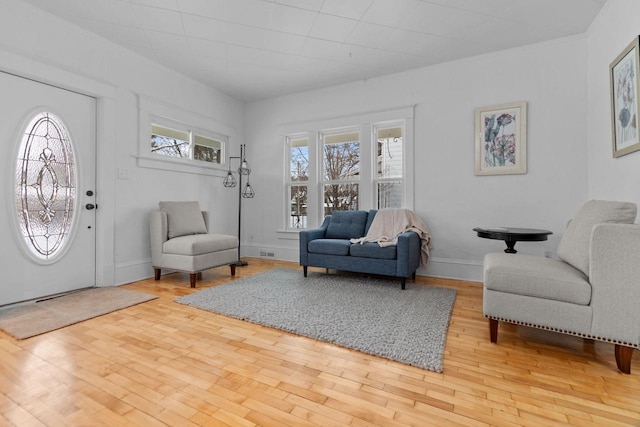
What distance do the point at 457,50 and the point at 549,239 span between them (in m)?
2.44

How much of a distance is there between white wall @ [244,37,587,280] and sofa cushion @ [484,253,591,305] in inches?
63.5

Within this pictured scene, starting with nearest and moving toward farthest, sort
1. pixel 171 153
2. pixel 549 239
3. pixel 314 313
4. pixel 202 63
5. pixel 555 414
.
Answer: pixel 555 414 → pixel 314 313 → pixel 549 239 → pixel 202 63 → pixel 171 153

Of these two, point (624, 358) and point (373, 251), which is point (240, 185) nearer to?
point (373, 251)

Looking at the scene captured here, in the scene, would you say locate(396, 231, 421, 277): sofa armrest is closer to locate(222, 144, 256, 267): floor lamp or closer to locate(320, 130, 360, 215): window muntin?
locate(320, 130, 360, 215): window muntin

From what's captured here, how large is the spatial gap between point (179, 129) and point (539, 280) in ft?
14.8

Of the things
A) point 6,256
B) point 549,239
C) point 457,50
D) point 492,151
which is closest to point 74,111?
point 6,256

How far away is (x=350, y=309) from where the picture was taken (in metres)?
2.59

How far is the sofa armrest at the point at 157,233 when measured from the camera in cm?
355

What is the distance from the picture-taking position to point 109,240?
3.38m

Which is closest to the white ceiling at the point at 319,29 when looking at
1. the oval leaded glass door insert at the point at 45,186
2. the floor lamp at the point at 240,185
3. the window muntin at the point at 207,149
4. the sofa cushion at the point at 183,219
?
the window muntin at the point at 207,149

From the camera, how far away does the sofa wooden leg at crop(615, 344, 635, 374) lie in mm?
1619

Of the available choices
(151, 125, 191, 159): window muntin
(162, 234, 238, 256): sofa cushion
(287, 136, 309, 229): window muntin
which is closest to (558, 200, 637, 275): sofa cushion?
(162, 234, 238, 256): sofa cushion

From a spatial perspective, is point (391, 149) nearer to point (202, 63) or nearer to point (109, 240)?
point (202, 63)

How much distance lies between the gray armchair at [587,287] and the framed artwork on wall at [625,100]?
72 cm
